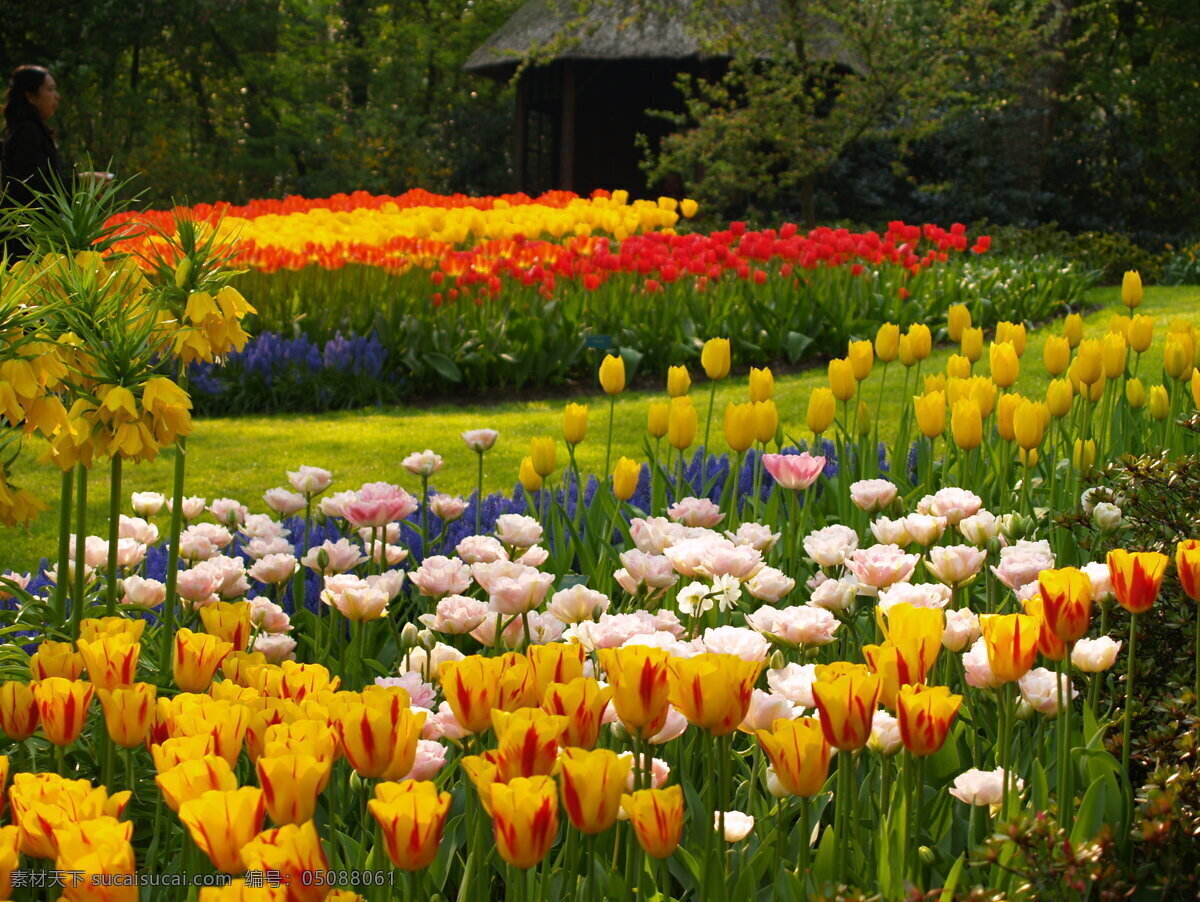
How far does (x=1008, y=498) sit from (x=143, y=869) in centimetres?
252

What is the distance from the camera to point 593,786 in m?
1.30

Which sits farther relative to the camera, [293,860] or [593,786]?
[593,786]

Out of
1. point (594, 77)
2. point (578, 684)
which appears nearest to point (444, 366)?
point (578, 684)

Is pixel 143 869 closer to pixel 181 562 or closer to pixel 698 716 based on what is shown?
pixel 698 716

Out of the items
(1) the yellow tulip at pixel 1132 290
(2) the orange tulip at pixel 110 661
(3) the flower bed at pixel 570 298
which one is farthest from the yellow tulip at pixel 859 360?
(3) the flower bed at pixel 570 298

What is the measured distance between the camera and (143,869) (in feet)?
6.22

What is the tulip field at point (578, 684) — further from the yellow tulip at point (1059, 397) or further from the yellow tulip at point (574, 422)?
the yellow tulip at point (1059, 397)

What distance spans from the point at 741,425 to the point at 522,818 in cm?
180

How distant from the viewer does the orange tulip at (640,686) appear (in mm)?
1462

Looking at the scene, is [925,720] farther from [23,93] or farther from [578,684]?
[23,93]

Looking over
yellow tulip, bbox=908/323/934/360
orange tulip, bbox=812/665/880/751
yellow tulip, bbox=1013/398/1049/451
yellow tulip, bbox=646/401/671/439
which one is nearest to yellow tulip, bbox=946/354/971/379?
yellow tulip, bbox=908/323/934/360

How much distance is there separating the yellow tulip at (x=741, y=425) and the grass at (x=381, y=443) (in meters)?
2.98

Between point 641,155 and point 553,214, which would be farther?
point 641,155

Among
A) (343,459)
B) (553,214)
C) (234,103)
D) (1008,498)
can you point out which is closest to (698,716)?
(1008,498)
